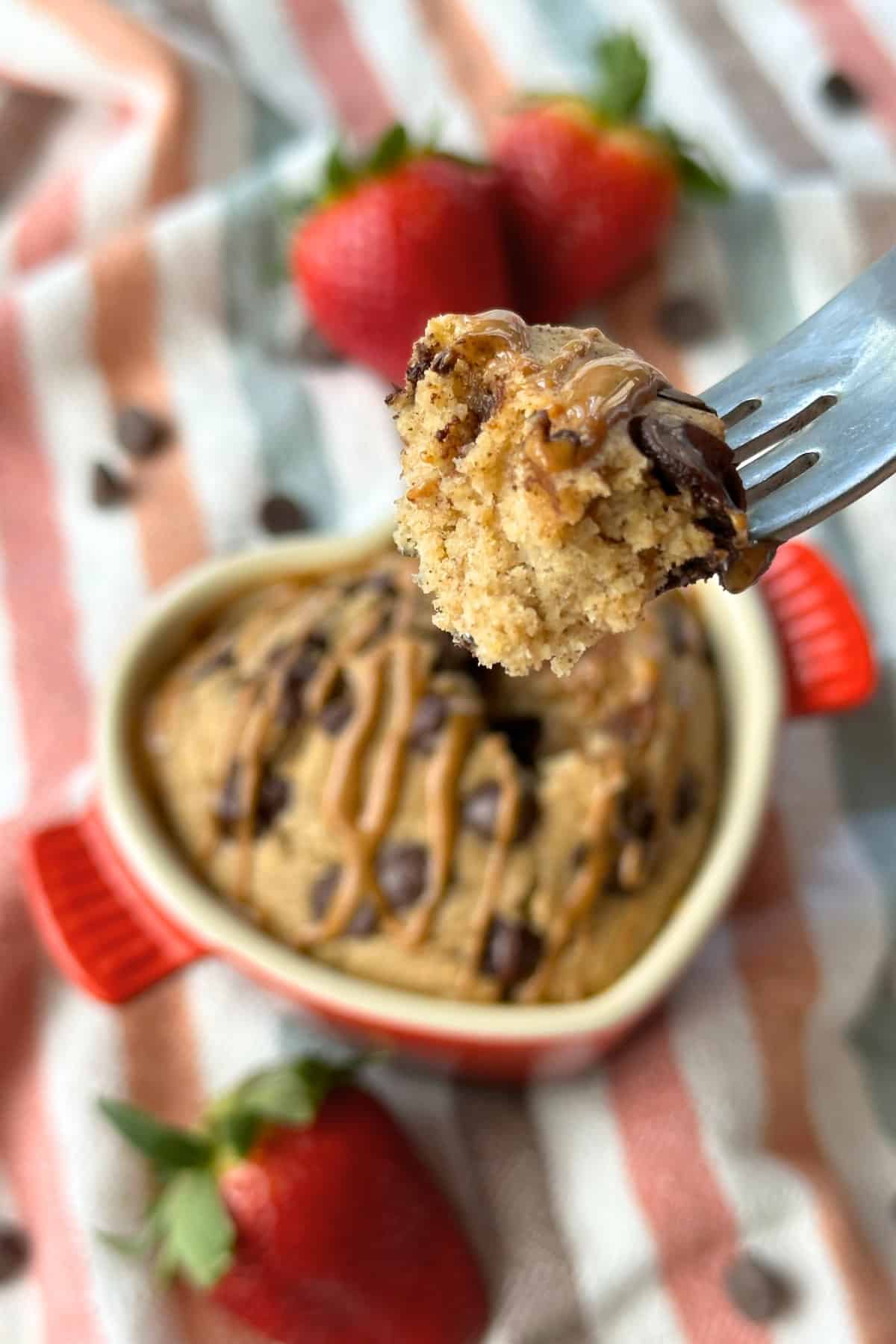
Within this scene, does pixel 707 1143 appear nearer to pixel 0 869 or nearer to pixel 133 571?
pixel 0 869

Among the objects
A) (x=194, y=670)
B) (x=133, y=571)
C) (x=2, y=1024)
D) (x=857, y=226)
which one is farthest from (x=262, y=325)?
(x=2, y=1024)

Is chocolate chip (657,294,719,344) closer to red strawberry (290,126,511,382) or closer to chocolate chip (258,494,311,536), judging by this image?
red strawberry (290,126,511,382)

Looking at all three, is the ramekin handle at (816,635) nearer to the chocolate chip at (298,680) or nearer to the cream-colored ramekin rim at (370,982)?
the cream-colored ramekin rim at (370,982)

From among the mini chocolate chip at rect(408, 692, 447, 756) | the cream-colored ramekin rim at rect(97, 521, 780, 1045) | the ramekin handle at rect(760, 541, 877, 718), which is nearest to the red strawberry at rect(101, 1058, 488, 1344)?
the cream-colored ramekin rim at rect(97, 521, 780, 1045)

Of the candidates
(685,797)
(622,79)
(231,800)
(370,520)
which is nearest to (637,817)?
(685,797)

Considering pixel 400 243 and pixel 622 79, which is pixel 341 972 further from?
pixel 622 79

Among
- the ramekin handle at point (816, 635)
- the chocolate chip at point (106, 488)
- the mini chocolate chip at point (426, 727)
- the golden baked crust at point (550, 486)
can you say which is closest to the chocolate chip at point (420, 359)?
the golden baked crust at point (550, 486)

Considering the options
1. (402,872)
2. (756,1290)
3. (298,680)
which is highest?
(298,680)
